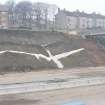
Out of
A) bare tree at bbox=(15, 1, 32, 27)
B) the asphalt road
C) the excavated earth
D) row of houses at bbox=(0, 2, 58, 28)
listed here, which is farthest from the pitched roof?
the asphalt road

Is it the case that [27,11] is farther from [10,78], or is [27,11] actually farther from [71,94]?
[71,94]

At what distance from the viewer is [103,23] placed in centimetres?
14512

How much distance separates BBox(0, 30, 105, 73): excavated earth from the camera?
136 feet

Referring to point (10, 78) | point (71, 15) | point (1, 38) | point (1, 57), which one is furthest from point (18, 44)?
point (71, 15)

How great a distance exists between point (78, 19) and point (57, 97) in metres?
109

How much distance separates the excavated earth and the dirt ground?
52.3ft

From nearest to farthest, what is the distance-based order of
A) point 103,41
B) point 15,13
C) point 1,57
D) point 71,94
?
point 71,94, point 1,57, point 103,41, point 15,13

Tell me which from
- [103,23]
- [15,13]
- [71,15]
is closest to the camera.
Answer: [15,13]

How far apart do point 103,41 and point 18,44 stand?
19346 mm

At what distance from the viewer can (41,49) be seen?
1892 inches

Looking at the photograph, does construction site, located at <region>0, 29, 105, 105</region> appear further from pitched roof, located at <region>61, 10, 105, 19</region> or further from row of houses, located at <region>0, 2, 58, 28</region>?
pitched roof, located at <region>61, 10, 105, 19</region>

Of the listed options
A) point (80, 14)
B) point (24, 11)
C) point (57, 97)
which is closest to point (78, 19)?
point (80, 14)

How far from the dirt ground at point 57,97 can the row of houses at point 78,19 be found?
297ft

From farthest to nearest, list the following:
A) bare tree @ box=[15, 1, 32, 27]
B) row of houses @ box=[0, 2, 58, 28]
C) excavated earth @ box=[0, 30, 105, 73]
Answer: bare tree @ box=[15, 1, 32, 27] < row of houses @ box=[0, 2, 58, 28] < excavated earth @ box=[0, 30, 105, 73]
